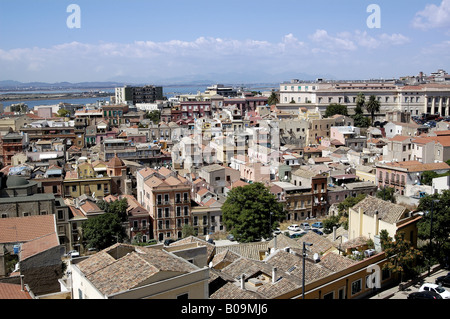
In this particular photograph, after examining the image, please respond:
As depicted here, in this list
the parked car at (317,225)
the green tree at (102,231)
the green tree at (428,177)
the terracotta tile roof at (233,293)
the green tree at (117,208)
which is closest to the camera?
the terracotta tile roof at (233,293)

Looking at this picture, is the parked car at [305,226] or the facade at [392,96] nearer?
the parked car at [305,226]

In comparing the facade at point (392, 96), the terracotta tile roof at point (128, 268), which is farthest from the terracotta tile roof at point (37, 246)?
the facade at point (392, 96)

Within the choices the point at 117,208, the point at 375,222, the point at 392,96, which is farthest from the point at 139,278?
the point at 392,96

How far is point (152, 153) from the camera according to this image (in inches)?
1433

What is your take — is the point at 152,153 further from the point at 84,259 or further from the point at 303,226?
the point at 84,259

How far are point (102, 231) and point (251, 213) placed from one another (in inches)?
273

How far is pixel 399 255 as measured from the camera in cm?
1258

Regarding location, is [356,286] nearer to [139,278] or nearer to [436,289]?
[436,289]

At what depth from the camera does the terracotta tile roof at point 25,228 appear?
19.1 m

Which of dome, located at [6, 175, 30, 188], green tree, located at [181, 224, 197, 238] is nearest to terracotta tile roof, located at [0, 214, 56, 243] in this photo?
dome, located at [6, 175, 30, 188]

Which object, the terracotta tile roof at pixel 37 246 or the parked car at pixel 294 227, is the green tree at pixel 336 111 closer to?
the parked car at pixel 294 227

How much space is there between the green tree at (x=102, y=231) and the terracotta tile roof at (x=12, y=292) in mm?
9941

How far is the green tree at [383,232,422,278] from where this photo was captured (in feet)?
40.9

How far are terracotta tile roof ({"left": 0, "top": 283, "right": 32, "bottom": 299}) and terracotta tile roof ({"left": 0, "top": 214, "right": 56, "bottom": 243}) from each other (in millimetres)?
8003
